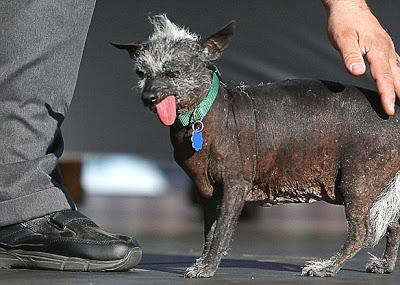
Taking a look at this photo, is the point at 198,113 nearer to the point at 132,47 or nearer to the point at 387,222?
the point at 132,47

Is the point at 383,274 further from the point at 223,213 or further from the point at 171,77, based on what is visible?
the point at 171,77

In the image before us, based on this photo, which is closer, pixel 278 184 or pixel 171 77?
pixel 171 77

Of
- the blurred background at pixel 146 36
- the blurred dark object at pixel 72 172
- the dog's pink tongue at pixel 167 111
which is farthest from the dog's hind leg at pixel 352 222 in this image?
the blurred dark object at pixel 72 172

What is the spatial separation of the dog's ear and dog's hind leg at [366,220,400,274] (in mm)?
684

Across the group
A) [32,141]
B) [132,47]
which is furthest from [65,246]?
[132,47]

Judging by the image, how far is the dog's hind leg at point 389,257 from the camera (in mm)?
2992

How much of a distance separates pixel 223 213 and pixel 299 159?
0.26m

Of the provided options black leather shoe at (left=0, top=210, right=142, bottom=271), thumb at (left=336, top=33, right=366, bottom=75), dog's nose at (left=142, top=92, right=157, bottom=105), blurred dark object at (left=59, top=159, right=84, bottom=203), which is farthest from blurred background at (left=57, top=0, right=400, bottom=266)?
blurred dark object at (left=59, top=159, right=84, bottom=203)

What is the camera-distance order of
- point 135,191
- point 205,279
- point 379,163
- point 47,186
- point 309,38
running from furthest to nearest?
point 135,191, point 309,38, point 47,186, point 379,163, point 205,279

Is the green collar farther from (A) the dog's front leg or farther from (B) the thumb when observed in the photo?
(B) the thumb

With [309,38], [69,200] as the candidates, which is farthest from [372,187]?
[309,38]

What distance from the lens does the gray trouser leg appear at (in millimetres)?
3004

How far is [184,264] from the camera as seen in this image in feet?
10.6

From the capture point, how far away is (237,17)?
4.50m
